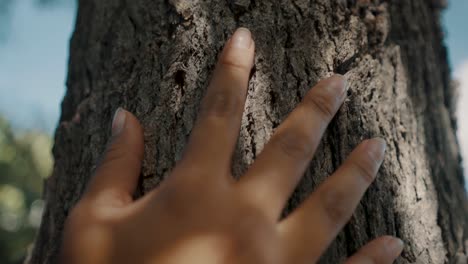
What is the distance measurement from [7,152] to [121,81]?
14.1m

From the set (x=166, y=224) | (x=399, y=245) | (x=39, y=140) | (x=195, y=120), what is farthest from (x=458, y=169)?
(x=39, y=140)

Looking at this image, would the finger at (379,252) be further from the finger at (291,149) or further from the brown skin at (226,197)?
the finger at (291,149)

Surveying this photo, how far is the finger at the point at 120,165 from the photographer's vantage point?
1065 mm

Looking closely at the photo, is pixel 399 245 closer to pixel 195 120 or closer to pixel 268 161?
pixel 268 161

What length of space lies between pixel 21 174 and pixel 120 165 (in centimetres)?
1417

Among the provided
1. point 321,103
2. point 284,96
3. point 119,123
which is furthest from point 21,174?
point 321,103

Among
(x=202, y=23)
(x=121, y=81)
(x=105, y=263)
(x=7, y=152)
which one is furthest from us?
(x=7, y=152)

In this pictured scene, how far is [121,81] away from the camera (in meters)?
1.38

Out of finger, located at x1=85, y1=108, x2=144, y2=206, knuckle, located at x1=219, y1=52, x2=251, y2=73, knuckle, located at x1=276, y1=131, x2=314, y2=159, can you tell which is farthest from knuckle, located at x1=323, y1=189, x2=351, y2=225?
finger, located at x1=85, y1=108, x2=144, y2=206

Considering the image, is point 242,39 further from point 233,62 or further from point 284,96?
point 284,96

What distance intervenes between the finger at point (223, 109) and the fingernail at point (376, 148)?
371 mm

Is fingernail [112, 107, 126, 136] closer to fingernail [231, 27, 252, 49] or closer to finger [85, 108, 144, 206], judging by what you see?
finger [85, 108, 144, 206]

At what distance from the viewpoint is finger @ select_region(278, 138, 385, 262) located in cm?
98

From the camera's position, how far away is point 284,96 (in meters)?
1.19
